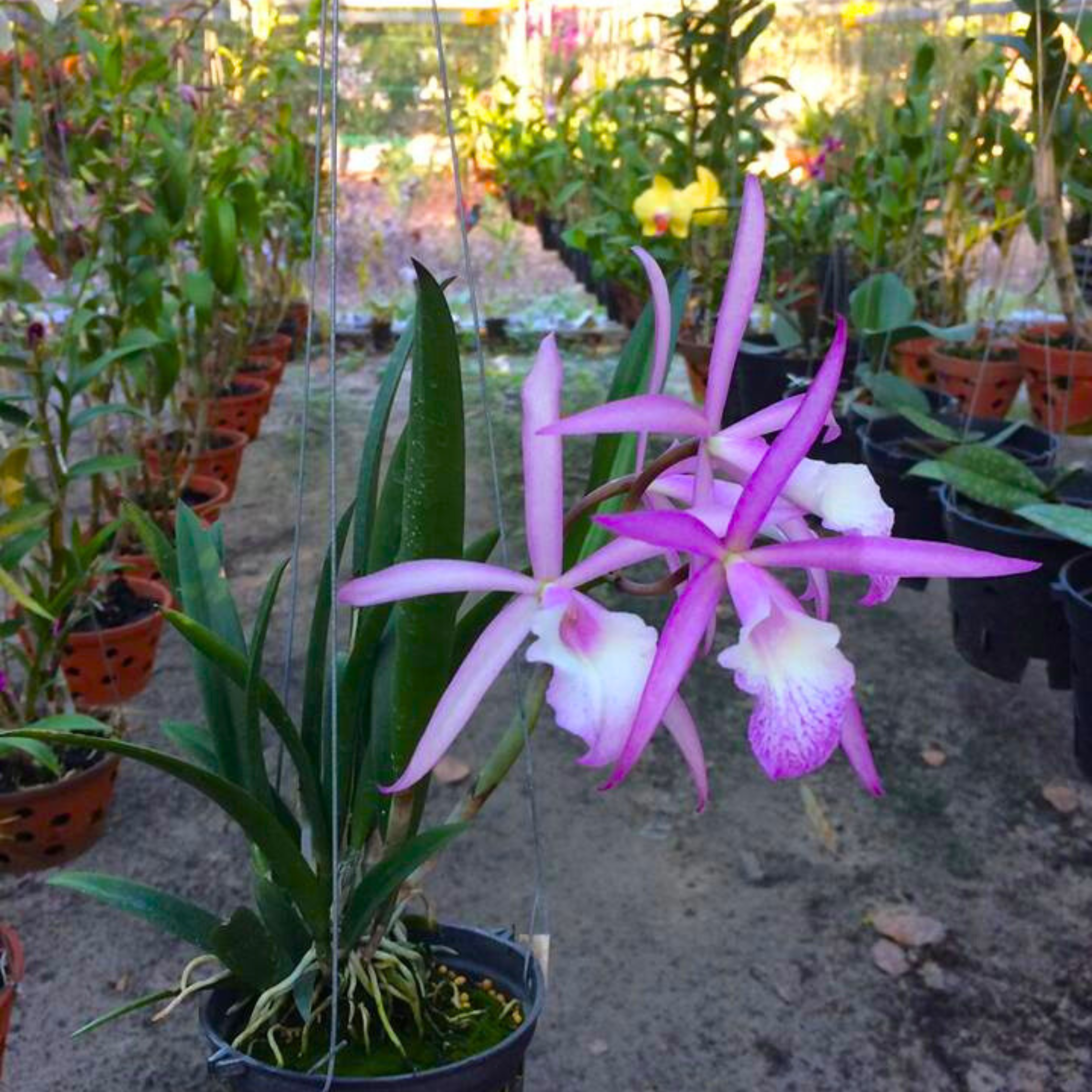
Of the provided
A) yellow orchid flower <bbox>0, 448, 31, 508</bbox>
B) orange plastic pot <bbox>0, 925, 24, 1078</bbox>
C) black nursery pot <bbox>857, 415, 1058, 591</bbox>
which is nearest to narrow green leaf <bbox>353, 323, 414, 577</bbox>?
orange plastic pot <bbox>0, 925, 24, 1078</bbox>

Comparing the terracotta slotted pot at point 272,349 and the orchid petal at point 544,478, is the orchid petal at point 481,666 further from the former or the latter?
the terracotta slotted pot at point 272,349

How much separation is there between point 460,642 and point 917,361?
2946 millimetres

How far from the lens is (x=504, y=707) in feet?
7.13

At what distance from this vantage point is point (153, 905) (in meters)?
0.89

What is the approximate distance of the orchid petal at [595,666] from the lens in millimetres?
593

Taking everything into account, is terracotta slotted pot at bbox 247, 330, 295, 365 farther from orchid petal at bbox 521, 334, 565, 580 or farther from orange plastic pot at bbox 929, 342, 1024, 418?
orchid petal at bbox 521, 334, 565, 580

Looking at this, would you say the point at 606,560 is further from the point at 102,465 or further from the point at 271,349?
the point at 271,349

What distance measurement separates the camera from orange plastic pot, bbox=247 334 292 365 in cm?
371

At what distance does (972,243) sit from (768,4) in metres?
0.85

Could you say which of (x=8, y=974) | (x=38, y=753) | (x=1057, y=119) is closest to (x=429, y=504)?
(x=8, y=974)

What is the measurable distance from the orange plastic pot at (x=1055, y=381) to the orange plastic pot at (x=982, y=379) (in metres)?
0.04

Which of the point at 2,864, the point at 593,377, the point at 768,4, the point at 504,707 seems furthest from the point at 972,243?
the point at 2,864

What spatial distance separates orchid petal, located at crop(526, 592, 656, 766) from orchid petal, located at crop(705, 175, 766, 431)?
12 cm

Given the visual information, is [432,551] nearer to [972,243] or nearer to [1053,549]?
[1053,549]
